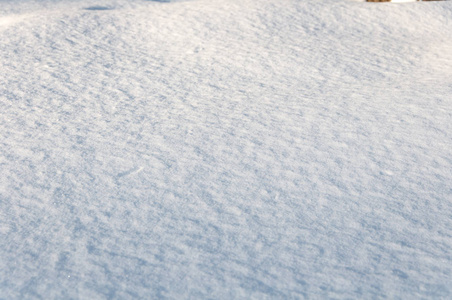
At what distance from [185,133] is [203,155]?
249 mm

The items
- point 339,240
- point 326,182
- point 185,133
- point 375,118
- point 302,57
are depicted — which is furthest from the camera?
point 302,57

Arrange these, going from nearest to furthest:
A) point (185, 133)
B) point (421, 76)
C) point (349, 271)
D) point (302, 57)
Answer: point (349, 271)
point (185, 133)
point (421, 76)
point (302, 57)

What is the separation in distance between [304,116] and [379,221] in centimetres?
94

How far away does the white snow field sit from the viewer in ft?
4.66

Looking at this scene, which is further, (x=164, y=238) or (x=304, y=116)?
(x=304, y=116)

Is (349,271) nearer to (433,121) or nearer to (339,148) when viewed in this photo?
(339,148)

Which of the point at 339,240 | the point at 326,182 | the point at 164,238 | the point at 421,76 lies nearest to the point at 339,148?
the point at 326,182

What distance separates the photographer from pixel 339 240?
61.7 inches

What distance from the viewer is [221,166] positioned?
199 centimetres

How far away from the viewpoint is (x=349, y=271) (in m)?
1.44

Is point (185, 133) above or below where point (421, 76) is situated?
below

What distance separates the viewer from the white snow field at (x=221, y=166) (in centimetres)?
142

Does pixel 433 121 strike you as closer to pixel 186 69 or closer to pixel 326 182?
pixel 326 182

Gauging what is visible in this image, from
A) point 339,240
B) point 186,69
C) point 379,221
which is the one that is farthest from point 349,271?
point 186,69
